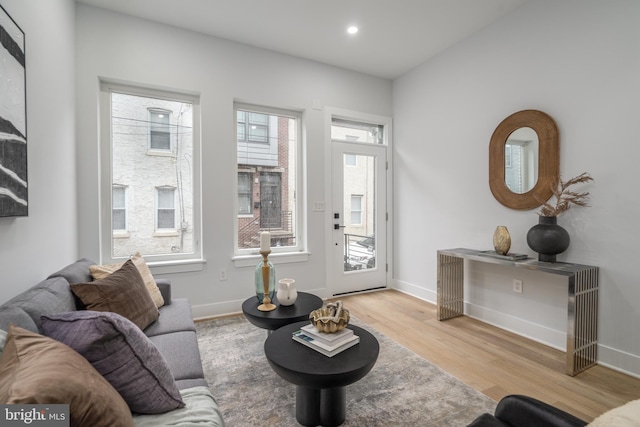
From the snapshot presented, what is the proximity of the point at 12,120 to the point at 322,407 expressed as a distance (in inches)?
82.0

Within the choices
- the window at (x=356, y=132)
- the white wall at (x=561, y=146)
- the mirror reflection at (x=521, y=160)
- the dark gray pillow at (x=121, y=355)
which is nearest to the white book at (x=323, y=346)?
the dark gray pillow at (x=121, y=355)

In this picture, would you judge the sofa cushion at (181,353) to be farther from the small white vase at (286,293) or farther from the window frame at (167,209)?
the window frame at (167,209)

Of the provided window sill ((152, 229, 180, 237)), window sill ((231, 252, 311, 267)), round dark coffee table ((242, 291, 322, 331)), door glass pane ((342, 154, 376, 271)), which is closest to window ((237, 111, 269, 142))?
door glass pane ((342, 154, 376, 271))

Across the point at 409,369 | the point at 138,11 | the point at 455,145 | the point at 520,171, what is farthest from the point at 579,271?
the point at 138,11

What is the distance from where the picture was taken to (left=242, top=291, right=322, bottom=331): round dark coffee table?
2027 millimetres

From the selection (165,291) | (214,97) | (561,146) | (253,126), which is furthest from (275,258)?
(561,146)

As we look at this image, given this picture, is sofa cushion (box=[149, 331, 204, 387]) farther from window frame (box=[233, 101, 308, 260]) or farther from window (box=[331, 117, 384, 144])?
window (box=[331, 117, 384, 144])

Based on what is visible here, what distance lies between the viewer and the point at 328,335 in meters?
1.58

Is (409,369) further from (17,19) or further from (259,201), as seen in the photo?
(17,19)

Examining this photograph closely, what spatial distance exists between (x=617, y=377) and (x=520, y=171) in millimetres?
1675

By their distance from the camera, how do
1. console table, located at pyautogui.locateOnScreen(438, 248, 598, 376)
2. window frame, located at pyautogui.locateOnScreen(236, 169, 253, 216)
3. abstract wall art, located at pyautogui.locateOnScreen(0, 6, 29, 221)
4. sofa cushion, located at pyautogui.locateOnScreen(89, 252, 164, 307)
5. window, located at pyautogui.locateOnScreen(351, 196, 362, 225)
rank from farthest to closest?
1. window, located at pyautogui.locateOnScreen(351, 196, 362, 225)
2. window frame, located at pyautogui.locateOnScreen(236, 169, 253, 216)
3. console table, located at pyautogui.locateOnScreen(438, 248, 598, 376)
4. sofa cushion, located at pyautogui.locateOnScreen(89, 252, 164, 307)
5. abstract wall art, located at pyautogui.locateOnScreen(0, 6, 29, 221)

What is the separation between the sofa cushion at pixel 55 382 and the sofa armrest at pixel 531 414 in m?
1.17

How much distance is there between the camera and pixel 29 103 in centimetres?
167

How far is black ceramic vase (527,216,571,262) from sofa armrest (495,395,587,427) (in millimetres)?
1751
